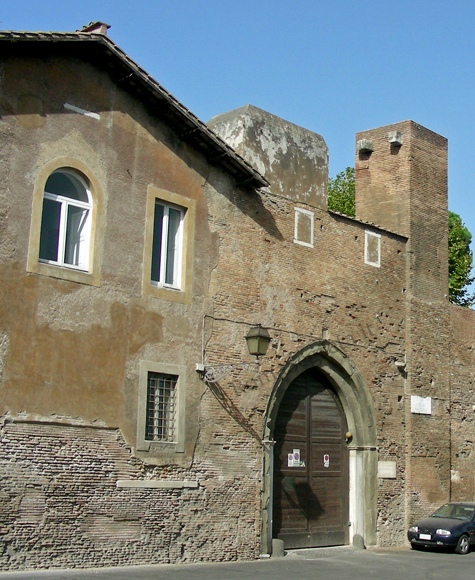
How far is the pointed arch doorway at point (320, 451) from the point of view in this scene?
1523 centimetres

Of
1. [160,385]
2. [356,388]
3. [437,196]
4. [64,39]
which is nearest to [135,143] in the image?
[64,39]

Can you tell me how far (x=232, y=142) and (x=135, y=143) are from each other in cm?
299

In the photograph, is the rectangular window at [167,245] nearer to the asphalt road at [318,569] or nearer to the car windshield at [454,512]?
the asphalt road at [318,569]

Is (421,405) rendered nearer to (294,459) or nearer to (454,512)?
(454,512)

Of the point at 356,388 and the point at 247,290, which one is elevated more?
the point at 247,290

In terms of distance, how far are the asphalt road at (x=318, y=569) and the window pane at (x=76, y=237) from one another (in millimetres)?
4520

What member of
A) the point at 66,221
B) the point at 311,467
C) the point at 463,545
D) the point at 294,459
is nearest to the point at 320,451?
the point at 311,467

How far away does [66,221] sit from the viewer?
40.4 ft

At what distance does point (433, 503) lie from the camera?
58.6 ft

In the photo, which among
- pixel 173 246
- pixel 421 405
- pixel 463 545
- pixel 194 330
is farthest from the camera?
pixel 421 405

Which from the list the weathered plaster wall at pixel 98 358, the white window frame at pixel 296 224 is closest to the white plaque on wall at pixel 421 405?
the white window frame at pixel 296 224

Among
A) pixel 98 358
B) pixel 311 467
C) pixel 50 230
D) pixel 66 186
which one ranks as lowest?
pixel 311 467

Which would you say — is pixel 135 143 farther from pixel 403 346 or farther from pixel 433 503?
pixel 433 503

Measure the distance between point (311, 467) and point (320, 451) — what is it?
0.43 meters
